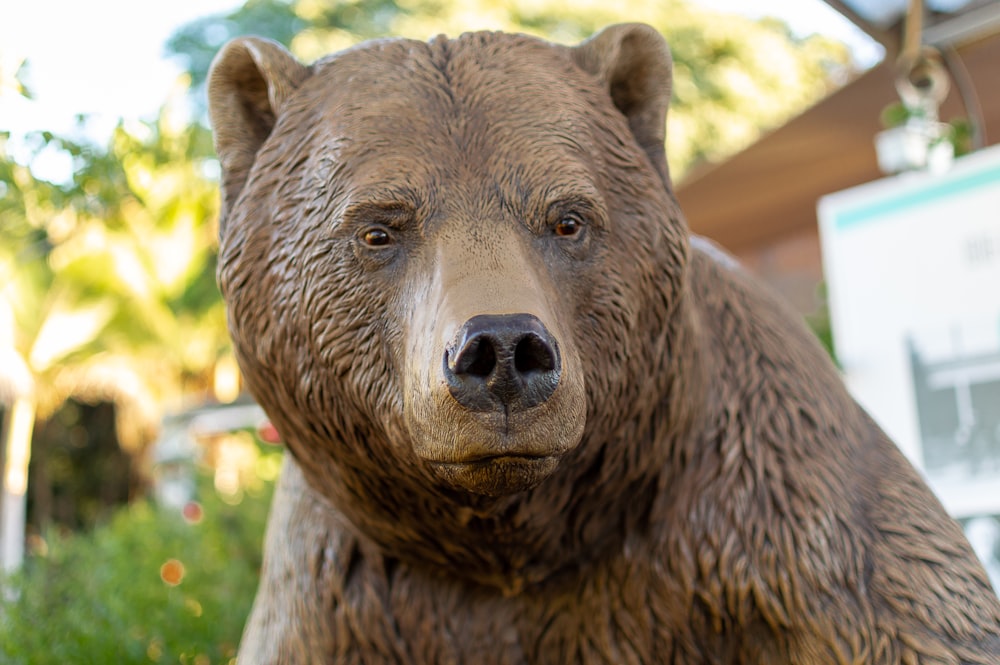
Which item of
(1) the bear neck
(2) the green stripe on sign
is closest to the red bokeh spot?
(1) the bear neck

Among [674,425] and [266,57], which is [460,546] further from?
[266,57]

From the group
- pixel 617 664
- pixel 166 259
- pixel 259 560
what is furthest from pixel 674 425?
pixel 166 259

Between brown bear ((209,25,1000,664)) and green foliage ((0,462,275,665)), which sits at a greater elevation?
brown bear ((209,25,1000,664))

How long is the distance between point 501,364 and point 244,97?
31.0 inches

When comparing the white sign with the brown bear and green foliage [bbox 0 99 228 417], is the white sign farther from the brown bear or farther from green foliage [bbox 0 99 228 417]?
green foliage [bbox 0 99 228 417]

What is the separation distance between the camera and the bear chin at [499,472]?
136 cm

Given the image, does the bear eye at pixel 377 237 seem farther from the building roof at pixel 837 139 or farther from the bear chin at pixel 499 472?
the building roof at pixel 837 139

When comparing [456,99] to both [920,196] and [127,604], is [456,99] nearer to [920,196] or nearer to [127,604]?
[920,196]

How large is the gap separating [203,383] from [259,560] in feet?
37.9

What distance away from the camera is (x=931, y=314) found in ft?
9.35

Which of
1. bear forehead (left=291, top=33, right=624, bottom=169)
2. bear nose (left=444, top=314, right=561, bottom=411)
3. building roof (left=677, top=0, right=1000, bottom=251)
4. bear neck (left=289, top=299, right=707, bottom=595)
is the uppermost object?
building roof (left=677, top=0, right=1000, bottom=251)

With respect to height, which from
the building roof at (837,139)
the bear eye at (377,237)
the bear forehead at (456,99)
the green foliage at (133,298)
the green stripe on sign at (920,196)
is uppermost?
the green foliage at (133,298)

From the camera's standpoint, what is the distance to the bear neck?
1616mm

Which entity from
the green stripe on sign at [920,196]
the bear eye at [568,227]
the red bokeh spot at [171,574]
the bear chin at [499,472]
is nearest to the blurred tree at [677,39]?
the red bokeh spot at [171,574]
